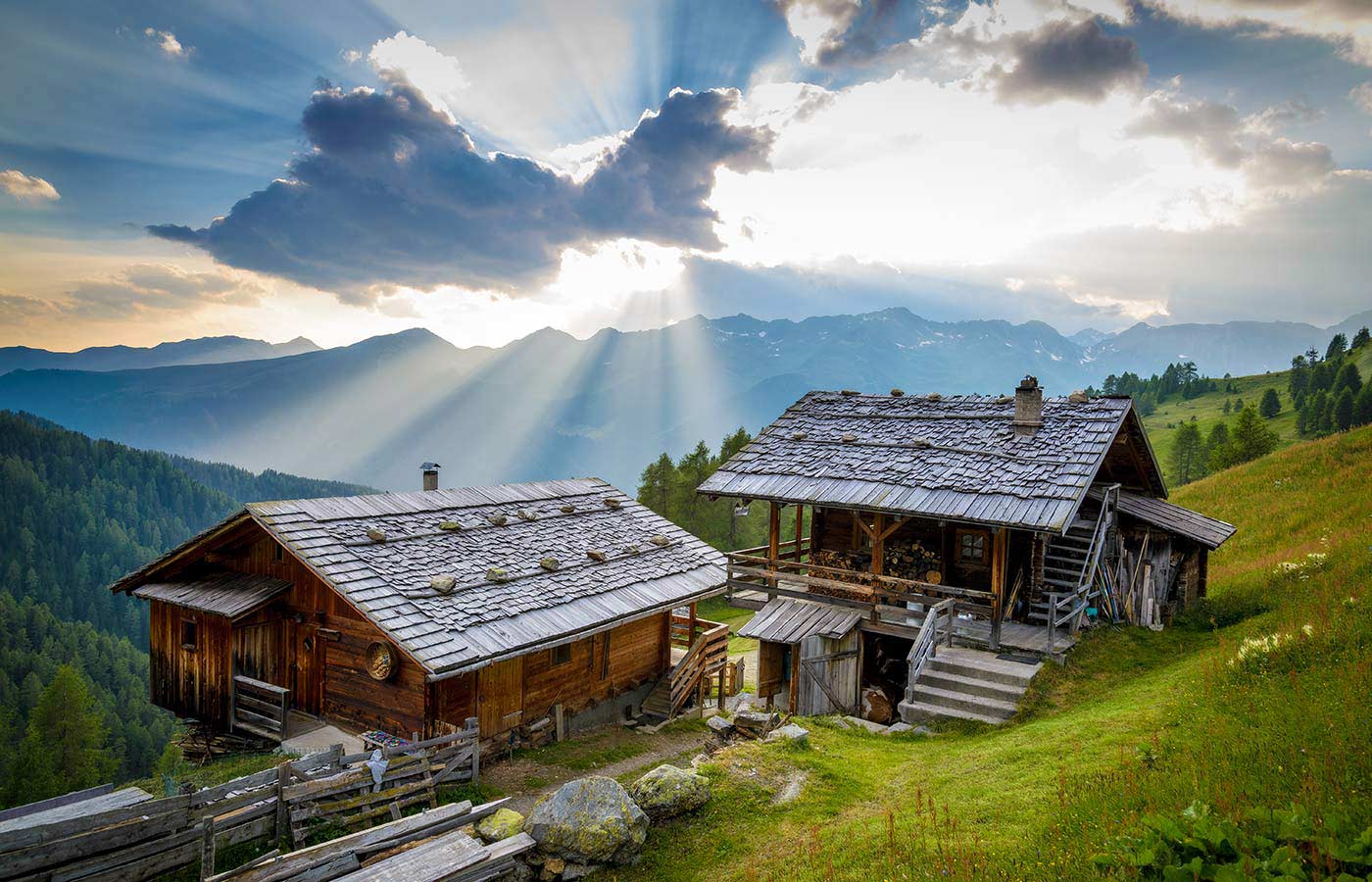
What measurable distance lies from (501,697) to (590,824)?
709 cm

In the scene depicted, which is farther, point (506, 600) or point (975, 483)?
point (975, 483)

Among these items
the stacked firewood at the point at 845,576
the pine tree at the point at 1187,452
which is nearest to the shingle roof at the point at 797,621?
the stacked firewood at the point at 845,576

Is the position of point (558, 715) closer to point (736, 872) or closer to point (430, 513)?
point (430, 513)

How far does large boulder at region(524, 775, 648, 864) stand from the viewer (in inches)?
395

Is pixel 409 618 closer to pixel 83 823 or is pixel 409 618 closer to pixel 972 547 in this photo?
pixel 83 823

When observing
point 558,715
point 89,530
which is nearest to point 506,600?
point 558,715

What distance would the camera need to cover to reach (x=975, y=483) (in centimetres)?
1811

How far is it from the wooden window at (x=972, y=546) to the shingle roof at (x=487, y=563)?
6.98 meters

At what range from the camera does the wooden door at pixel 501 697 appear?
1617cm

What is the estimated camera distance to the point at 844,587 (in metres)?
19.0

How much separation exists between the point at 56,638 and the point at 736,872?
112 meters

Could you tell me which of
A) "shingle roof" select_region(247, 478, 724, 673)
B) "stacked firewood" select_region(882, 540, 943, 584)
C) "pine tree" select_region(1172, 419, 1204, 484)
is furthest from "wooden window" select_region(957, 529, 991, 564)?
"pine tree" select_region(1172, 419, 1204, 484)

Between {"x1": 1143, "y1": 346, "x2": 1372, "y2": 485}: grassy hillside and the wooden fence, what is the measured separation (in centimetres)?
8809

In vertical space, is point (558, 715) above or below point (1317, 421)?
below
